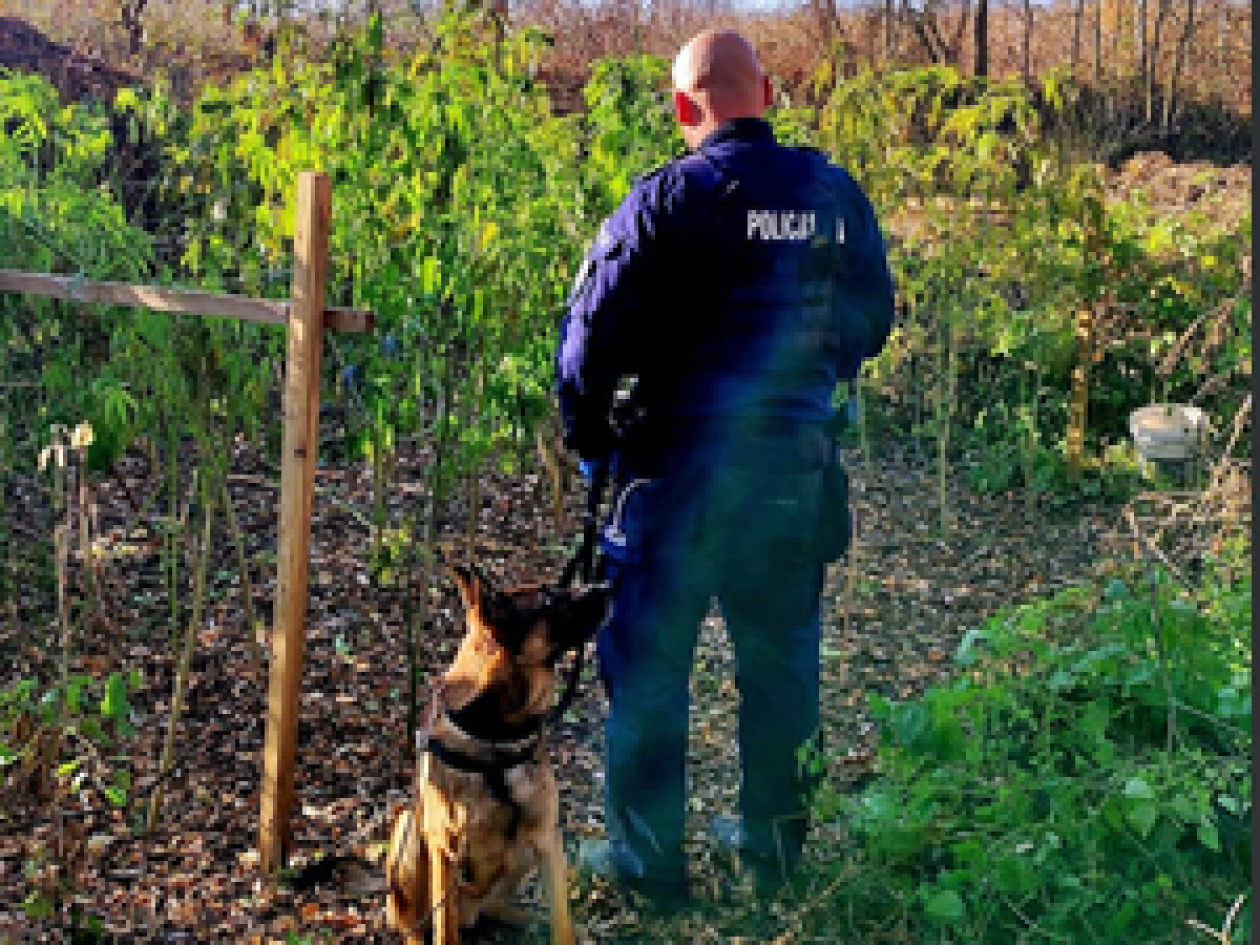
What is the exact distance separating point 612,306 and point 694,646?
83cm

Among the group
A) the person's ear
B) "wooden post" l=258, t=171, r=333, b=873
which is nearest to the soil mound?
"wooden post" l=258, t=171, r=333, b=873

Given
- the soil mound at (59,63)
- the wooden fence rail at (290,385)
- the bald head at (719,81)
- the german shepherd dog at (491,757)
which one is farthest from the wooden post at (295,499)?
the soil mound at (59,63)

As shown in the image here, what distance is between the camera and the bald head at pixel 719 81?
3.24m

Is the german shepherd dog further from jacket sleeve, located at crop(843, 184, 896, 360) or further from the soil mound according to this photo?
the soil mound

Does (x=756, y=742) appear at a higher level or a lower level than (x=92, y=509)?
lower

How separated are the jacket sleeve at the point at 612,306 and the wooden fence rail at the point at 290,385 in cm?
48

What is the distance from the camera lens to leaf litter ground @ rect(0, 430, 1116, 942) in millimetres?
3549

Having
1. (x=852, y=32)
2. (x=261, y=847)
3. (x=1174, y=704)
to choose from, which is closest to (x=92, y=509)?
(x=261, y=847)

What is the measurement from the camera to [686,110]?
3322 millimetres

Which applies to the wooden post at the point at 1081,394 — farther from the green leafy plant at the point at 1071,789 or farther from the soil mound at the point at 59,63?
the soil mound at the point at 59,63

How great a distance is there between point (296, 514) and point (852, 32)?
42.3 feet

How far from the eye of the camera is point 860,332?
11.4 ft

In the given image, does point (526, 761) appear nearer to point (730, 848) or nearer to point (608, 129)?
point (730, 848)

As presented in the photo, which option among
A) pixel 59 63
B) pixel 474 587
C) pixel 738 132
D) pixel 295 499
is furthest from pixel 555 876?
pixel 59 63
